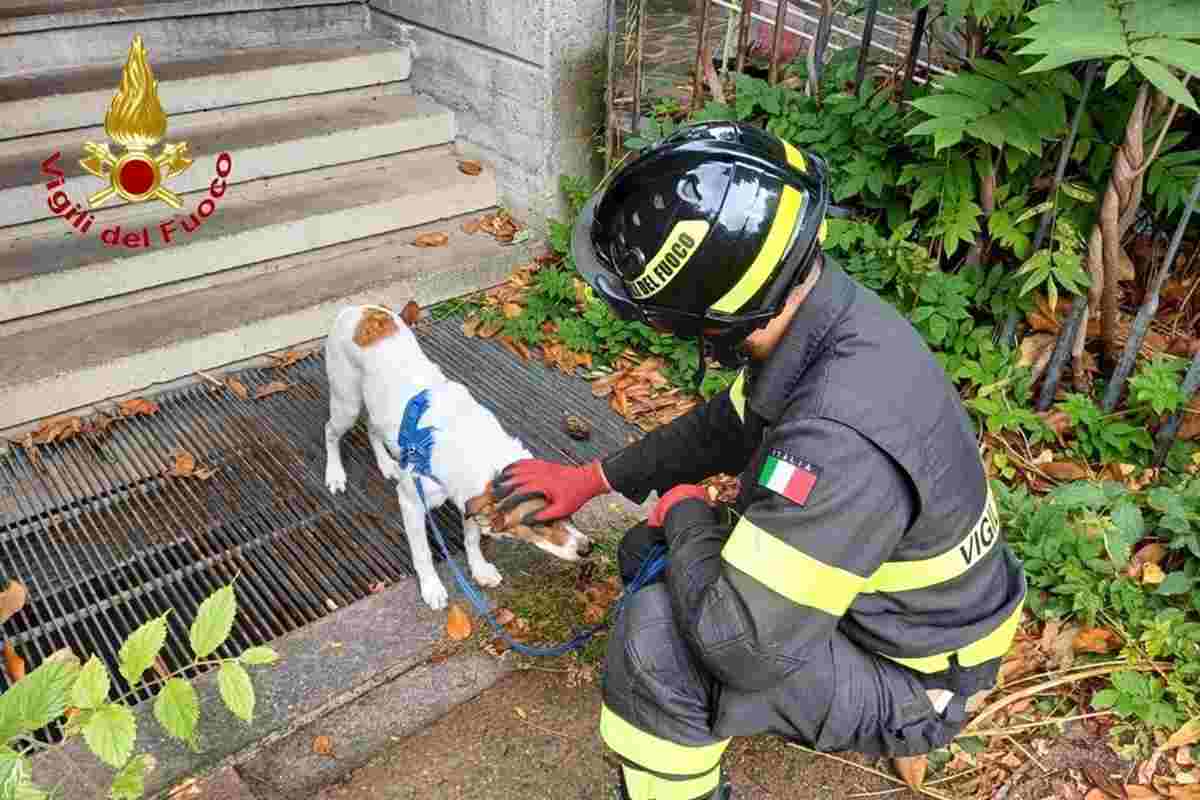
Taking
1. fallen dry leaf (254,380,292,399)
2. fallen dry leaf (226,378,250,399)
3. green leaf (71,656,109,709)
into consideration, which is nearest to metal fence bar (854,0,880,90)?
fallen dry leaf (254,380,292,399)

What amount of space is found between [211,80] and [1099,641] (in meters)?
5.44

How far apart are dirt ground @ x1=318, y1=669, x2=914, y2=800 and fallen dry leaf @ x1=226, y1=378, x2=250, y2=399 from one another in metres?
2.34

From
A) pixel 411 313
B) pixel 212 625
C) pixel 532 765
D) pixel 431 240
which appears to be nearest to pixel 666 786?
pixel 532 765

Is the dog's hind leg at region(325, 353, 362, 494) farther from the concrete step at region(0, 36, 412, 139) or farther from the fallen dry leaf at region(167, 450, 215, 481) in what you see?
the concrete step at region(0, 36, 412, 139)

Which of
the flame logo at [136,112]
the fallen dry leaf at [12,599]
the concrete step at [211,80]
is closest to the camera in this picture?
the fallen dry leaf at [12,599]

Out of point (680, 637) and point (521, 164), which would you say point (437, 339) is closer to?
point (521, 164)

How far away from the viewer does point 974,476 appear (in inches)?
79.0

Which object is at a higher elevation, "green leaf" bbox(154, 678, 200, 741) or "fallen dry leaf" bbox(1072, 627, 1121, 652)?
"green leaf" bbox(154, 678, 200, 741)

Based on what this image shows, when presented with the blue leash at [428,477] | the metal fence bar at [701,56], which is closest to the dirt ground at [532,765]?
the blue leash at [428,477]

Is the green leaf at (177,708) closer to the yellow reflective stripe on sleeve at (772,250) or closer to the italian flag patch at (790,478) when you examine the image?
the italian flag patch at (790,478)

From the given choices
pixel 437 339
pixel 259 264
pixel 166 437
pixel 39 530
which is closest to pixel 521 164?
pixel 437 339

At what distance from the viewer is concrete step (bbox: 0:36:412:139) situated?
477cm

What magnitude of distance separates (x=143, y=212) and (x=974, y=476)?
4.65 metres

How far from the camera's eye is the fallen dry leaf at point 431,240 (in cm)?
527
